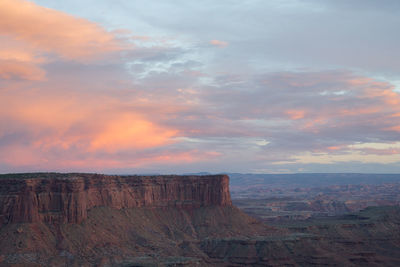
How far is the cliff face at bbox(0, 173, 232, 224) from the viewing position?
381 ft

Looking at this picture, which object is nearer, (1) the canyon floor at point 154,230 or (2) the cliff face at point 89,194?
(1) the canyon floor at point 154,230

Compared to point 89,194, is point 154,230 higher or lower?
lower

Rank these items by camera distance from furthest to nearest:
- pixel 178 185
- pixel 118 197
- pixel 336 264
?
pixel 178 185, pixel 118 197, pixel 336 264

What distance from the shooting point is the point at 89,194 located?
452 ft

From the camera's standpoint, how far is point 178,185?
553ft

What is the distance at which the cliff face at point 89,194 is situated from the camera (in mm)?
116125

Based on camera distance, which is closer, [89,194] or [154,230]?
[89,194]

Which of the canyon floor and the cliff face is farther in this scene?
the cliff face

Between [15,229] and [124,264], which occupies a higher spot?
[15,229]

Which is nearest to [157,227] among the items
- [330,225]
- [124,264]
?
[124,264]

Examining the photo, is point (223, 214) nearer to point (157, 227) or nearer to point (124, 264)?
point (157, 227)

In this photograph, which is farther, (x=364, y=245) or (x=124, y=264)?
(x=364, y=245)

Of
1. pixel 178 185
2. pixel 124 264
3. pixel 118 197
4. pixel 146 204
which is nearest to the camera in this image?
pixel 124 264

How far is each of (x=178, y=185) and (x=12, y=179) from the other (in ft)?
202
